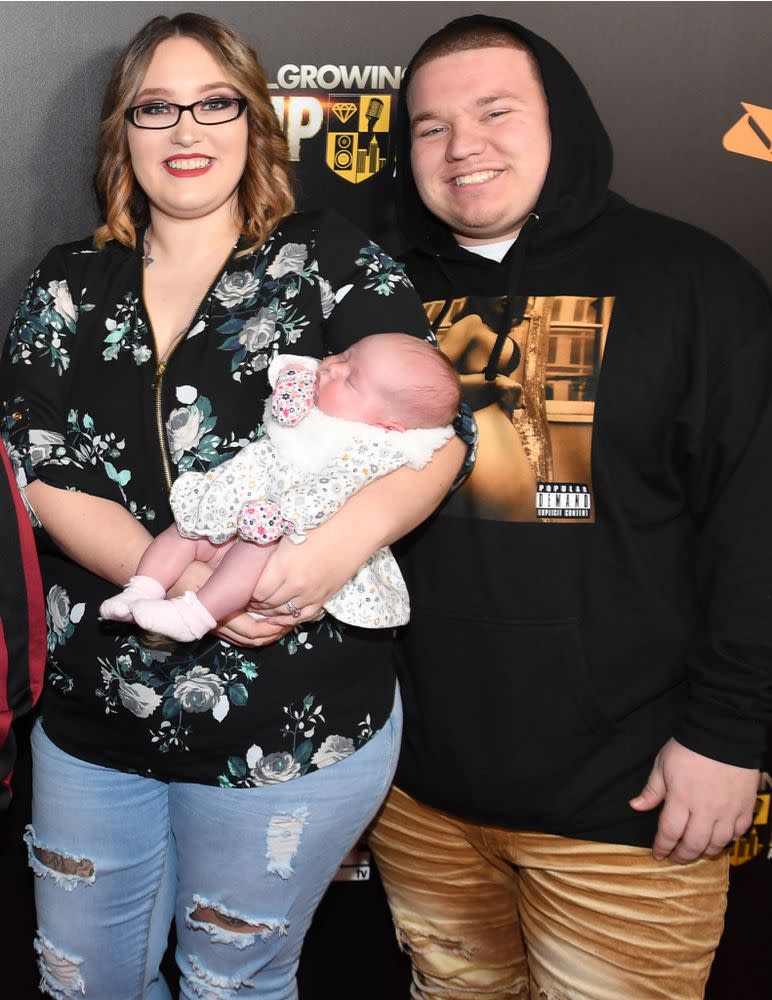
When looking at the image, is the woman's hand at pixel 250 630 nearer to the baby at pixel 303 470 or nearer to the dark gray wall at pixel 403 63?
the baby at pixel 303 470

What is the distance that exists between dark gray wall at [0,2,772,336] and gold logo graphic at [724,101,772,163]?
15mm

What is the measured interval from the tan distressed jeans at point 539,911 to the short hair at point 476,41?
50.3 inches

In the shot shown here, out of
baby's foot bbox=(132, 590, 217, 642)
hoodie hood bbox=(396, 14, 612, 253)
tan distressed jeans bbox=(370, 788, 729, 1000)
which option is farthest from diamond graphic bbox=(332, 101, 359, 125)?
tan distressed jeans bbox=(370, 788, 729, 1000)

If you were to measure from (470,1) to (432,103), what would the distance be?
407 mm

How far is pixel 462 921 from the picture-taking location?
1805mm

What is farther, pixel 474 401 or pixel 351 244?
pixel 474 401

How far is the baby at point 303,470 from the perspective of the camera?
1328mm

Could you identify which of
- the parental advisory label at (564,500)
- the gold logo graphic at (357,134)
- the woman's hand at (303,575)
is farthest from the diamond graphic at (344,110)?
the woman's hand at (303,575)

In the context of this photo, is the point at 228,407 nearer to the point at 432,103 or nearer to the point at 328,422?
the point at 328,422

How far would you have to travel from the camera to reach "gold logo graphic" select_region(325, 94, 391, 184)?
196 cm

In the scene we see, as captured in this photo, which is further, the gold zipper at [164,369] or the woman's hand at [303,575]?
the gold zipper at [164,369]

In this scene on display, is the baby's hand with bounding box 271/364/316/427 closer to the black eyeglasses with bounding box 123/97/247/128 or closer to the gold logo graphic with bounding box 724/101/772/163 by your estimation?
the black eyeglasses with bounding box 123/97/247/128

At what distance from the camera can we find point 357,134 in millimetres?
1978

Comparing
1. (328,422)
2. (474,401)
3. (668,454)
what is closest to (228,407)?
(328,422)
